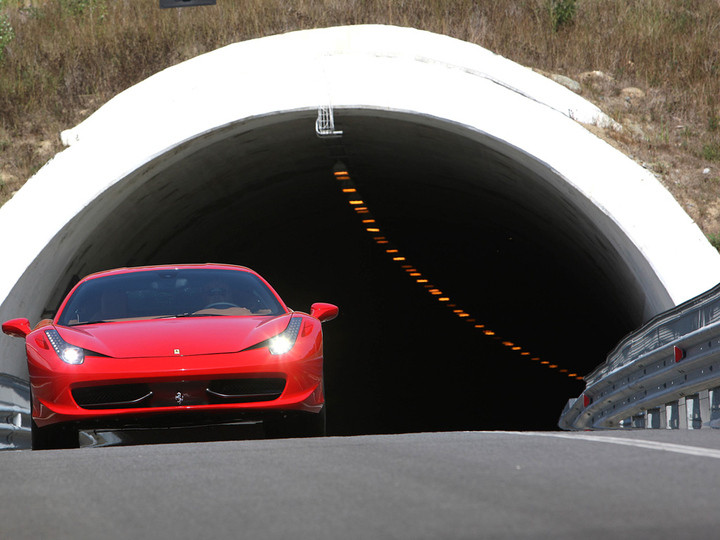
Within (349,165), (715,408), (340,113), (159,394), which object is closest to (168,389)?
(159,394)

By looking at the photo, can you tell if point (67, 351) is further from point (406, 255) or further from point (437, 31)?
point (406, 255)

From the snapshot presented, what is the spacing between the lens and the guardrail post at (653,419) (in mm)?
11016

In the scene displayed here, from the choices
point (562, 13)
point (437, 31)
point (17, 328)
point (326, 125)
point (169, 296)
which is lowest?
point (17, 328)

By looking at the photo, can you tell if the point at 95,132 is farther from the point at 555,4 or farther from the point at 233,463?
the point at 233,463

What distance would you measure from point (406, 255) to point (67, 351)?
18.1 meters

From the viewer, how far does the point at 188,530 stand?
14.4ft

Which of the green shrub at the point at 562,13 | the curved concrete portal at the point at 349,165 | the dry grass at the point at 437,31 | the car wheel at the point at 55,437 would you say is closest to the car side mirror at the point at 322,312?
the car wheel at the point at 55,437

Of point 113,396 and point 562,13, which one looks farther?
point 562,13

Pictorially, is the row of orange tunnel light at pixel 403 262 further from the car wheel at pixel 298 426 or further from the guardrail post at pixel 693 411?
the car wheel at pixel 298 426

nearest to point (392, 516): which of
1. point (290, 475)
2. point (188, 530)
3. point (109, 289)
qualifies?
point (188, 530)

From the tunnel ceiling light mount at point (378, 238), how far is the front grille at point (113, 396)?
7.93 m

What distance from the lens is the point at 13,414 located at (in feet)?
36.8

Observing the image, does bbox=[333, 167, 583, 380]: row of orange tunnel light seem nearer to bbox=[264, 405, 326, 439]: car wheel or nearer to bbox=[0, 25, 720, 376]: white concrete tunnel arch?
bbox=[0, 25, 720, 376]: white concrete tunnel arch

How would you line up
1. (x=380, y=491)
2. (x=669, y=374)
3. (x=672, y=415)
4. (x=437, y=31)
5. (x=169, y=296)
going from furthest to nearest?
(x=437, y=31), (x=672, y=415), (x=669, y=374), (x=169, y=296), (x=380, y=491)
